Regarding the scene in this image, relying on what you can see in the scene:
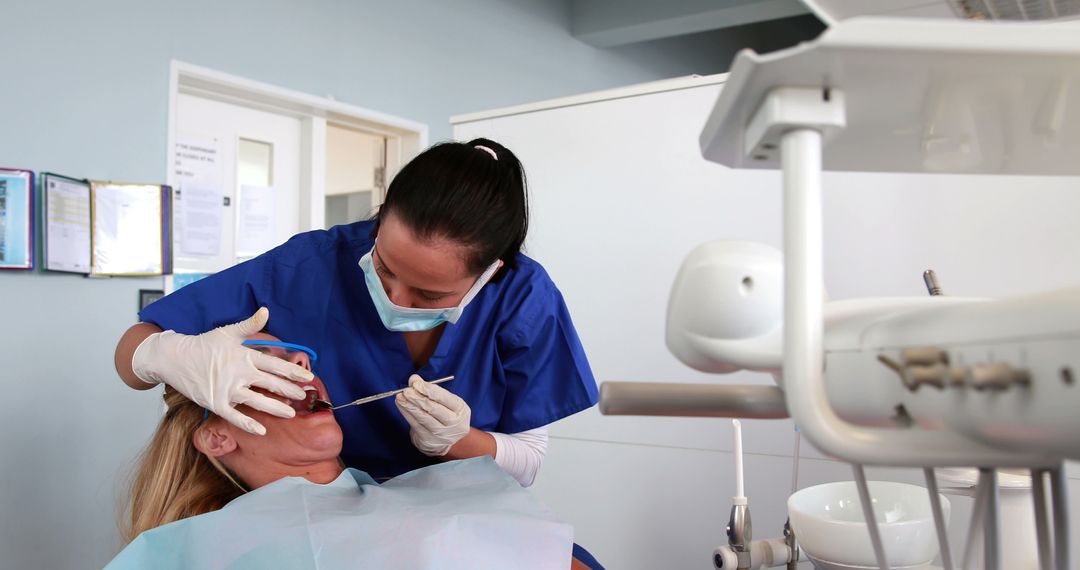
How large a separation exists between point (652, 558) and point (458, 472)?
1.05 metres

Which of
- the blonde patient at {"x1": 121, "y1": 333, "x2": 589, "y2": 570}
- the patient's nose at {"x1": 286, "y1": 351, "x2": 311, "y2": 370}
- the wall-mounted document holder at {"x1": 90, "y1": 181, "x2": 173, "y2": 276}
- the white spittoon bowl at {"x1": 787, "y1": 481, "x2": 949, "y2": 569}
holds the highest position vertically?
the wall-mounted document holder at {"x1": 90, "y1": 181, "x2": 173, "y2": 276}

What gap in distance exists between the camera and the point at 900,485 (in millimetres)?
1474

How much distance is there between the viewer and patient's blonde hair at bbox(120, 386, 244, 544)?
140 cm

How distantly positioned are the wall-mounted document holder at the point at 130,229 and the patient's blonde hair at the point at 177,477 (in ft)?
3.73

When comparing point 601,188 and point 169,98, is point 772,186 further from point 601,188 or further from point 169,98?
point 169,98

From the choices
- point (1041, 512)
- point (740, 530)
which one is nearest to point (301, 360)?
point (740, 530)

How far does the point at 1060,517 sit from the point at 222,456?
1.30 metres

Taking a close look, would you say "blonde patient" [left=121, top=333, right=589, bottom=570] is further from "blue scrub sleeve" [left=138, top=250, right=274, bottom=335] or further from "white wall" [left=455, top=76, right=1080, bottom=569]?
"white wall" [left=455, top=76, right=1080, bottom=569]

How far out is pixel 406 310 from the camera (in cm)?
138

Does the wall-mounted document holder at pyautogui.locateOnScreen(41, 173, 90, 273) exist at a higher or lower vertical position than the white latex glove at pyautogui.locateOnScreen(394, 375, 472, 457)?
higher

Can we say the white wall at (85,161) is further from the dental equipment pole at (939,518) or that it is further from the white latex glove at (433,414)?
the dental equipment pole at (939,518)

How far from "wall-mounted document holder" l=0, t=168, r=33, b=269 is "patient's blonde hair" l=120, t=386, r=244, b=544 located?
102cm

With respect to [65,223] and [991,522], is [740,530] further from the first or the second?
[65,223]

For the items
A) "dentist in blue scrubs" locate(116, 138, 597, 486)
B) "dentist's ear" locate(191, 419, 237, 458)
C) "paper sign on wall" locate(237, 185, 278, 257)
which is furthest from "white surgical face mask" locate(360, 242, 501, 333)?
"paper sign on wall" locate(237, 185, 278, 257)
